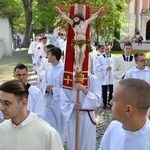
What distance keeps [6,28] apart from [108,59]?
14243 mm

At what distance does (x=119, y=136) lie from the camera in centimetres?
243

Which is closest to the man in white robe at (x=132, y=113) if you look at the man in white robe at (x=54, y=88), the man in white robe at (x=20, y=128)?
the man in white robe at (x=20, y=128)

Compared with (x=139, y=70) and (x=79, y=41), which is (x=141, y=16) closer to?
(x=139, y=70)

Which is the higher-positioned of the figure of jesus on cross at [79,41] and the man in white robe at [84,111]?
the figure of jesus on cross at [79,41]

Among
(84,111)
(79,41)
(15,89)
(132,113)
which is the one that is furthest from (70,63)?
(132,113)

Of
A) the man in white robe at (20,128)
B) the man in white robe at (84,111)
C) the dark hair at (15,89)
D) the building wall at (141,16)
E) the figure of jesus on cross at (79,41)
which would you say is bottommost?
the man in white robe at (84,111)

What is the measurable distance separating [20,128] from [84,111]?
7.49ft

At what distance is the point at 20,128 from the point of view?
2762 mm

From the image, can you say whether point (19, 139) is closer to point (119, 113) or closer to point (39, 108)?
point (119, 113)

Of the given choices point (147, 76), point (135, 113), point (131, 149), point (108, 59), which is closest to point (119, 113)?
point (135, 113)

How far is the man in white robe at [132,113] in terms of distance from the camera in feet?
7.36

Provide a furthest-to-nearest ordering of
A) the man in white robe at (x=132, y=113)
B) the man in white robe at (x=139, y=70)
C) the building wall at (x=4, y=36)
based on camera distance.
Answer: the building wall at (x=4, y=36), the man in white robe at (x=139, y=70), the man in white robe at (x=132, y=113)

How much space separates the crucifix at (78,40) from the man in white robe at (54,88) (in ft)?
3.04

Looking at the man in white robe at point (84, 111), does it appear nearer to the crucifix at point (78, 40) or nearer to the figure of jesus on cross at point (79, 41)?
the crucifix at point (78, 40)
